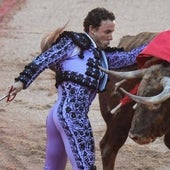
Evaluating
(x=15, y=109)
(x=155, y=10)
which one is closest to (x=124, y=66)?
(x=15, y=109)

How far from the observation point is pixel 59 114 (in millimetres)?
4395

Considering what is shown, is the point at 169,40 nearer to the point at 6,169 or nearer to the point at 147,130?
the point at 147,130

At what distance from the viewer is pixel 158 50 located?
4.46 m

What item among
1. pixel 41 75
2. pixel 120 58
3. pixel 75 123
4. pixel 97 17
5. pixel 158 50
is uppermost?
pixel 97 17

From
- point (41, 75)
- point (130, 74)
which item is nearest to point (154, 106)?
point (130, 74)

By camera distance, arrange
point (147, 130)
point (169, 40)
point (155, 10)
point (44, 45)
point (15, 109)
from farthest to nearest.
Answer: point (155, 10) → point (15, 109) → point (44, 45) → point (169, 40) → point (147, 130)

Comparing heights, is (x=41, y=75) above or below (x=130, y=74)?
below

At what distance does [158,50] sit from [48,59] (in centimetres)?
75

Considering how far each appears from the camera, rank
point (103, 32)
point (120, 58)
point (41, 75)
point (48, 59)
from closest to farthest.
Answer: point (48, 59) → point (103, 32) → point (120, 58) → point (41, 75)

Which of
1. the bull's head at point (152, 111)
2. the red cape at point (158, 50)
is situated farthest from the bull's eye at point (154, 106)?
the red cape at point (158, 50)

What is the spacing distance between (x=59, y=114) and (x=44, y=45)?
79cm

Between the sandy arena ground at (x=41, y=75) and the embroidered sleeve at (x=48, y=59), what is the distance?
6.35 ft

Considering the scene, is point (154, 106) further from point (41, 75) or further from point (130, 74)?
point (41, 75)

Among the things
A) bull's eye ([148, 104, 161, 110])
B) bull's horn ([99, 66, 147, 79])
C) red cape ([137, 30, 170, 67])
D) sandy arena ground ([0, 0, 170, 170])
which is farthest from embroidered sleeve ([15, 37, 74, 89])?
sandy arena ground ([0, 0, 170, 170])
